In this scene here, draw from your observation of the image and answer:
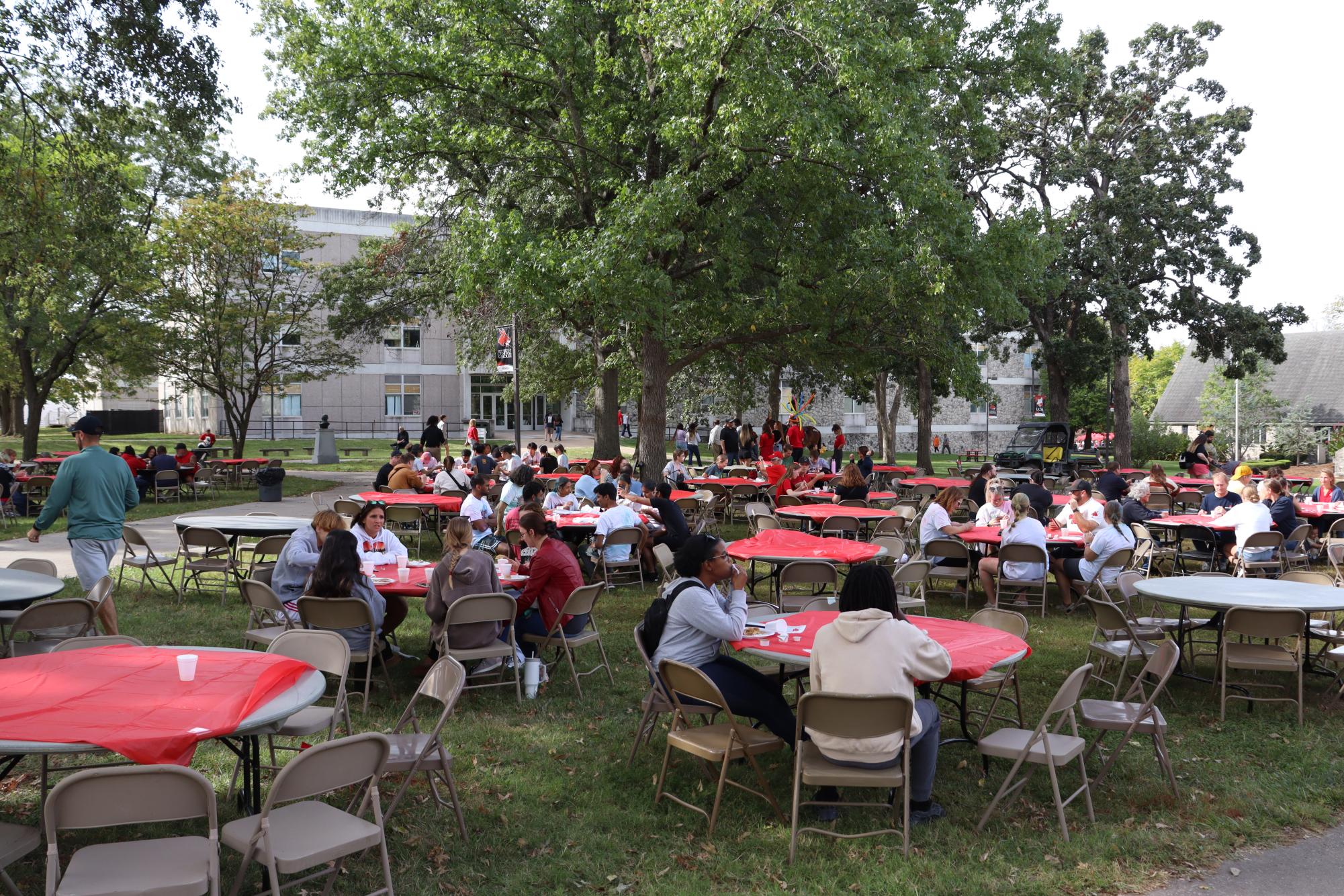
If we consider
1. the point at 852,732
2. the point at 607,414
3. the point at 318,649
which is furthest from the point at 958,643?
the point at 607,414

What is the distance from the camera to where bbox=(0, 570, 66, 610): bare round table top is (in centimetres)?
643

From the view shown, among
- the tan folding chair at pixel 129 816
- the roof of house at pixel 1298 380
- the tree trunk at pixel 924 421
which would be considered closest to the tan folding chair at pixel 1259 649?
the tan folding chair at pixel 129 816

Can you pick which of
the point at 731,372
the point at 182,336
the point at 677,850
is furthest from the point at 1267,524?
the point at 182,336

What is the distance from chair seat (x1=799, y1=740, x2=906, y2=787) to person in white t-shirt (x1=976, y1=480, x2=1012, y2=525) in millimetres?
7122

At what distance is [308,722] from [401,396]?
45.3 metres

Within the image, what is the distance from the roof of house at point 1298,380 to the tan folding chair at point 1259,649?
48.7m

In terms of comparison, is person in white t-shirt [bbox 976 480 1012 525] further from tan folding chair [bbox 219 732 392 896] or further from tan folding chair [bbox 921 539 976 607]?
tan folding chair [bbox 219 732 392 896]

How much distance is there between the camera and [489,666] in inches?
274

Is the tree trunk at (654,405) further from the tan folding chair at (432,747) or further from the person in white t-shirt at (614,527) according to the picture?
the tan folding chair at (432,747)

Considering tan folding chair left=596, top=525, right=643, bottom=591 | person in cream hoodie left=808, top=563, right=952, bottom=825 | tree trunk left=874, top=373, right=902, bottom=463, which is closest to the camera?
person in cream hoodie left=808, top=563, right=952, bottom=825

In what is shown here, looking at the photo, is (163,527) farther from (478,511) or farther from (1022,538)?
(1022,538)

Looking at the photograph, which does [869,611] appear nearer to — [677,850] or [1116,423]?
[677,850]

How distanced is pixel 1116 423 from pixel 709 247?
69.9 ft

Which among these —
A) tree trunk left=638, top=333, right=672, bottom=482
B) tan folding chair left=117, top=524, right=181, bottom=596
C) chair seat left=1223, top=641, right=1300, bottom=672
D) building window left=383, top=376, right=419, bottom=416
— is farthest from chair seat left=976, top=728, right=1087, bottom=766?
building window left=383, top=376, right=419, bottom=416
